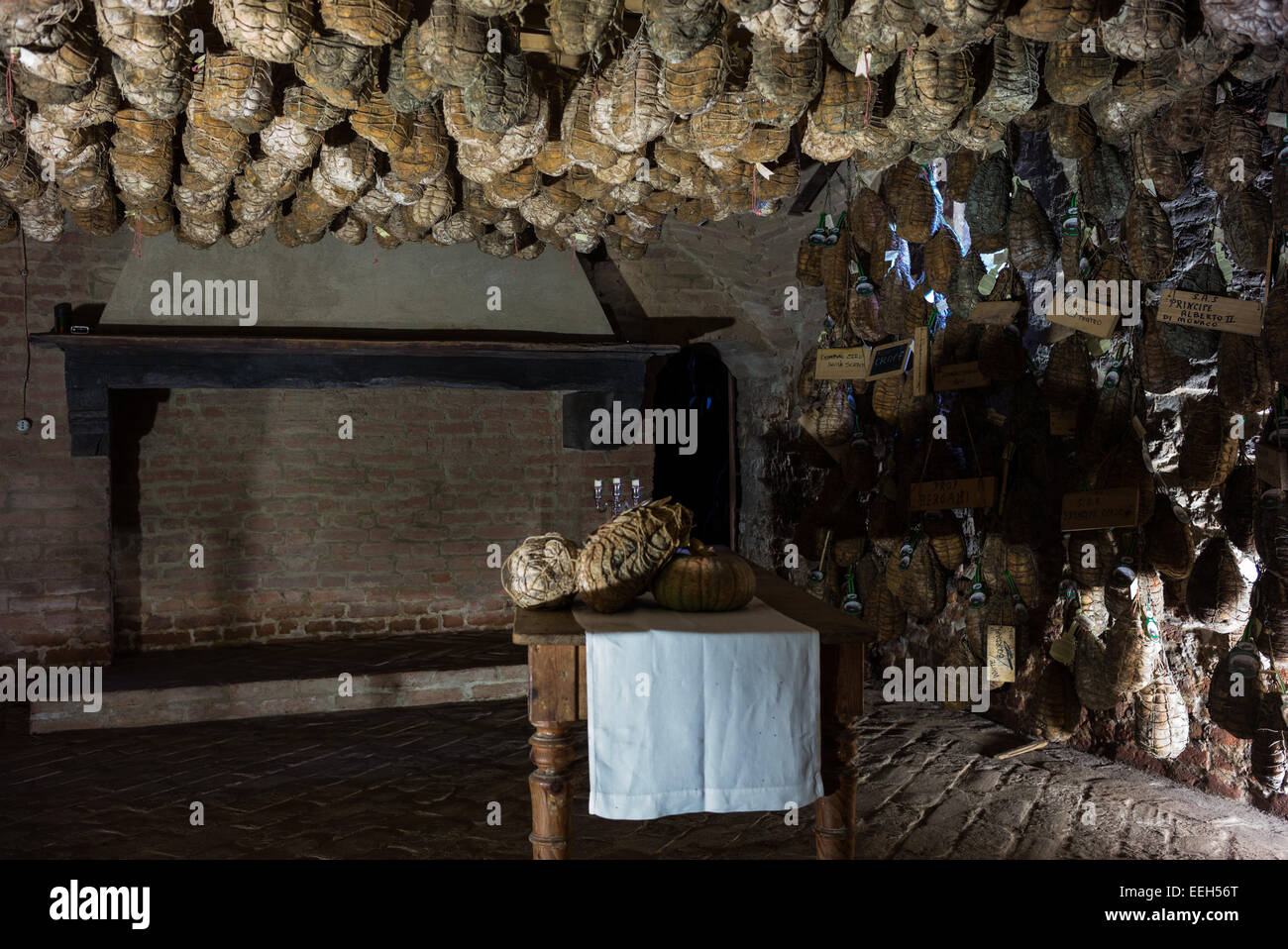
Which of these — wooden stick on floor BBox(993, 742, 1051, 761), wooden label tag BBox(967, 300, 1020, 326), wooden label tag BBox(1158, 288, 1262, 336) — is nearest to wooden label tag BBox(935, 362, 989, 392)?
wooden label tag BBox(967, 300, 1020, 326)

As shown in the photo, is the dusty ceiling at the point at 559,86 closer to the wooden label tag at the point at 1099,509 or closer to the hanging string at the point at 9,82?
the hanging string at the point at 9,82

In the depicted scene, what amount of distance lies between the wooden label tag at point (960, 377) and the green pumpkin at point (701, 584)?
9.21 ft

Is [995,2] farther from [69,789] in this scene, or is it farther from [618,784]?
[69,789]

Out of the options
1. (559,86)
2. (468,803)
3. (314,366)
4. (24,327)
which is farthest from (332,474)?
(559,86)

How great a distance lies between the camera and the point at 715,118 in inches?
149

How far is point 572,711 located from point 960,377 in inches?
138

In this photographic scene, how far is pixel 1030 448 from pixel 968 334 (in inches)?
Result: 30.6

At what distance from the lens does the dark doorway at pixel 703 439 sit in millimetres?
8977

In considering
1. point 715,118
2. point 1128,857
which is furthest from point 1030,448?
point 715,118

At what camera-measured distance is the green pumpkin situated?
2775 mm

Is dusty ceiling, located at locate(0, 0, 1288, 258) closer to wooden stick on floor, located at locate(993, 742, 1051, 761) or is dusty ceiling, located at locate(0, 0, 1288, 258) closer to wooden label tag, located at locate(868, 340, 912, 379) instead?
wooden label tag, located at locate(868, 340, 912, 379)

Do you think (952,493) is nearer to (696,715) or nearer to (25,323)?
(696,715)

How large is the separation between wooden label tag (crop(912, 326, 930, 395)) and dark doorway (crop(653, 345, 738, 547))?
330 centimetres

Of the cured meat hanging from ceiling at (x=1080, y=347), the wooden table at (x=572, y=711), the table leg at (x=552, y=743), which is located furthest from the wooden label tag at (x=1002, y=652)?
the table leg at (x=552, y=743)
